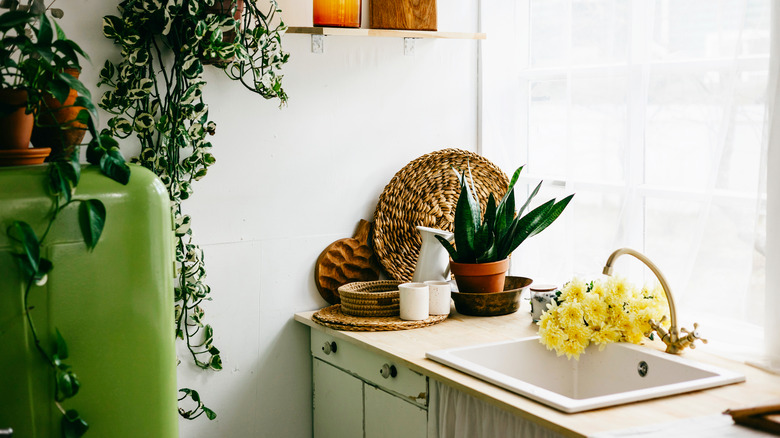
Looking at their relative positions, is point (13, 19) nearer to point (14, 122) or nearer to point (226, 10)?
point (14, 122)

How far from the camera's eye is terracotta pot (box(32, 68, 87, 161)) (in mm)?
1768

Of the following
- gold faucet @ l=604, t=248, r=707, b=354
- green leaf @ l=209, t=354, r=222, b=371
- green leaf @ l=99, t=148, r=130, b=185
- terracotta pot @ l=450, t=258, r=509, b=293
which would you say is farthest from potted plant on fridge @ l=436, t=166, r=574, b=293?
green leaf @ l=99, t=148, r=130, b=185

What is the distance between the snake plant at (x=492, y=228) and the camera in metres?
2.53

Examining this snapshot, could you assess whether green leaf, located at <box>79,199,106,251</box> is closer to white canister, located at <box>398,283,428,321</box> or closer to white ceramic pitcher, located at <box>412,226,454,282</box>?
white canister, located at <box>398,283,428,321</box>

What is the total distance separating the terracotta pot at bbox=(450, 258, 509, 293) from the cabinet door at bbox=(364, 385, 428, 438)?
49 cm

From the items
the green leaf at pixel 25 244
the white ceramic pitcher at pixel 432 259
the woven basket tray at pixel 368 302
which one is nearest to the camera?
the green leaf at pixel 25 244

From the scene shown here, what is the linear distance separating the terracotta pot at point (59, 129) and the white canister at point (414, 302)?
1.08 metres

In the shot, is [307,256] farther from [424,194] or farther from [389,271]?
[424,194]

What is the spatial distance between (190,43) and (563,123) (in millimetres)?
1332

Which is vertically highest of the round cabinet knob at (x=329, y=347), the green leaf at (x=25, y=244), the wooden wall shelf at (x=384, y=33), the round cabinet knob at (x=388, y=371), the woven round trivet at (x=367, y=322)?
the wooden wall shelf at (x=384, y=33)

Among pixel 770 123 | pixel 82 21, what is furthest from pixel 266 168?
pixel 770 123

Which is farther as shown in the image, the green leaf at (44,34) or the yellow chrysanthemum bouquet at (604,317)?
the yellow chrysanthemum bouquet at (604,317)

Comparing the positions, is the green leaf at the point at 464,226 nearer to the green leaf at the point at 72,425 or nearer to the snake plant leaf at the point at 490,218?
the snake plant leaf at the point at 490,218

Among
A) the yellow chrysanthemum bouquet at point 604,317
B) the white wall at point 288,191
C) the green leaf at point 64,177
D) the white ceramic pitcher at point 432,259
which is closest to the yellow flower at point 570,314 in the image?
the yellow chrysanthemum bouquet at point 604,317
